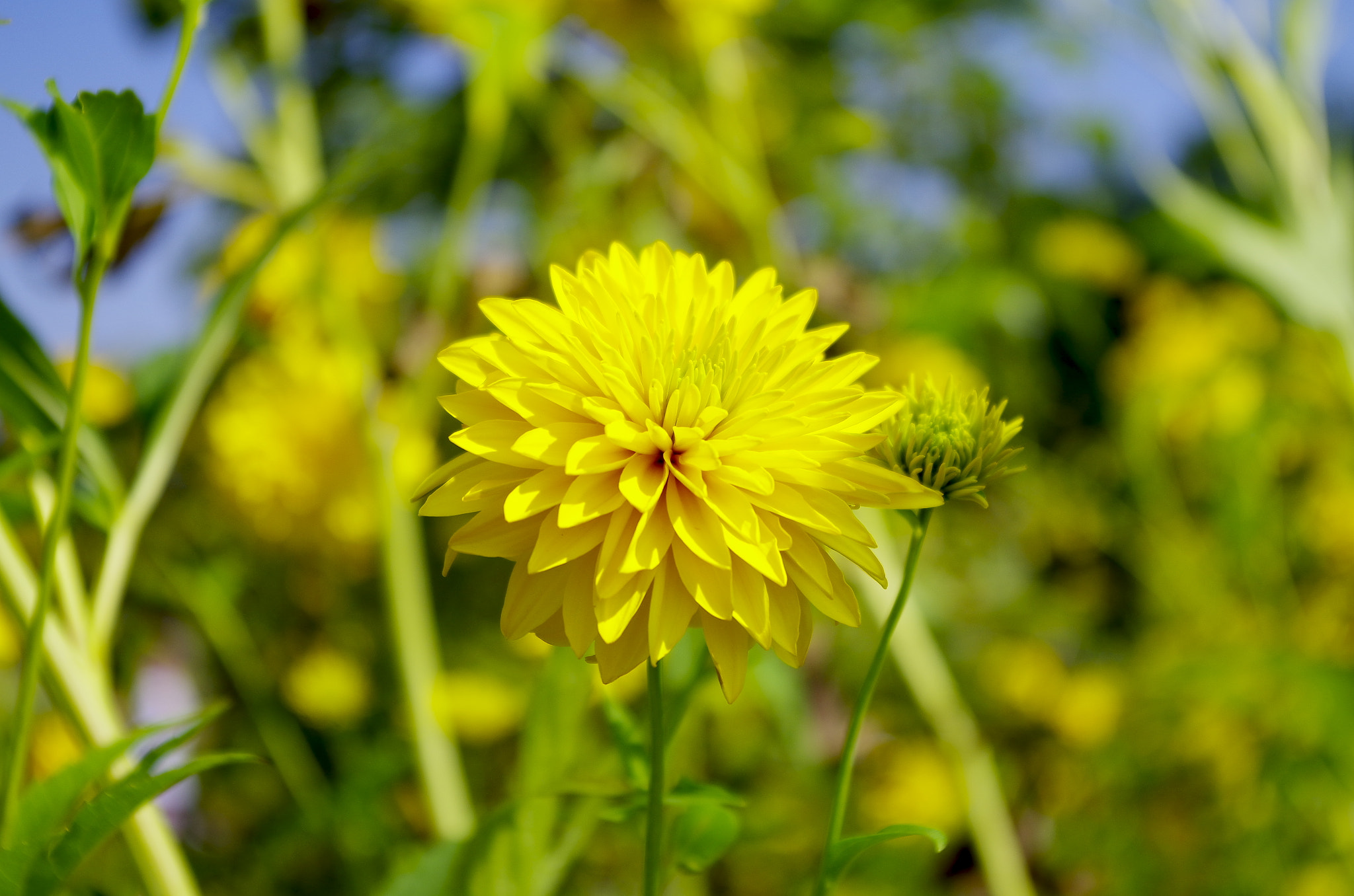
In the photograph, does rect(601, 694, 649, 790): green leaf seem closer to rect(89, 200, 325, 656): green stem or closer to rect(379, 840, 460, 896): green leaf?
rect(379, 840, 460, 896): green leaf

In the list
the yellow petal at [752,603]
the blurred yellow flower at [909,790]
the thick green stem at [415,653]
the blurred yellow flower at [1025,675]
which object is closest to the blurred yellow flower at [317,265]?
the thick green stem at [415,653]

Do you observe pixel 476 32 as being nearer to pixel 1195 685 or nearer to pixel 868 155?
pixel 868 155

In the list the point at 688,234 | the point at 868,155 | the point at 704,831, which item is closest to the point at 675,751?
the point at 704,831

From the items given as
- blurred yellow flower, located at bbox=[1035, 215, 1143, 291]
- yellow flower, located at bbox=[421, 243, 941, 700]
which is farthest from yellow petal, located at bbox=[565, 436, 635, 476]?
blurred yellow flower, located at bbox=[1035, 215, 1143, 291]

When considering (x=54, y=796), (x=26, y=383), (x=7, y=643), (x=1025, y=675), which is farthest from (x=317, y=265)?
(x=1025, y=675)

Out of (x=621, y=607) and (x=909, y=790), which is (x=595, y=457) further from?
(x=909, y=790)

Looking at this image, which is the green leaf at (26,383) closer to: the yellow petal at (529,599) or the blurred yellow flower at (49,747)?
→ the yellow petal at (529,599)
